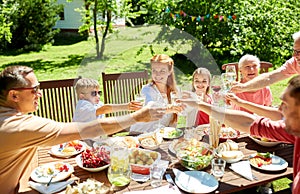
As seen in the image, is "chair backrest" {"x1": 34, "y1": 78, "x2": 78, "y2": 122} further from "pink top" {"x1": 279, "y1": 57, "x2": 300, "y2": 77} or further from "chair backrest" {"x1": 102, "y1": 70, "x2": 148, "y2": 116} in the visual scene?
"pink top" {"x1": 279, "y1": 57, "x2": 300, "y2": 77}

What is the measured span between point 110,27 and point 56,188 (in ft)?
29.4

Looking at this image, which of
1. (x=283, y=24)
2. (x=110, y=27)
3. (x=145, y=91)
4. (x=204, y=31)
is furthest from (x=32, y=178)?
(x=110, y=27)

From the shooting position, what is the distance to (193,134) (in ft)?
9.73

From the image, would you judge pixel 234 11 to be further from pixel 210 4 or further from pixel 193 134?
pixel 193 134

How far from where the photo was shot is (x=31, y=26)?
14617 millimetres

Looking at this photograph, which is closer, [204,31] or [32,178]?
[32,178]

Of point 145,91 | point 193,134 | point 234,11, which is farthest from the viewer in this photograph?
point 234,11

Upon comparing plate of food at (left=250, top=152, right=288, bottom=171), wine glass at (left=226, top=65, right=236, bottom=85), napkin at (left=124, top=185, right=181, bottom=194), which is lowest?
napkin at (left=124, top=185, right=181, bottom=194)

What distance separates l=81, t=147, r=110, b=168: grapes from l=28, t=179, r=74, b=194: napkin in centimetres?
21

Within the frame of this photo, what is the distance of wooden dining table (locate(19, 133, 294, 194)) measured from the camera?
2242 mm

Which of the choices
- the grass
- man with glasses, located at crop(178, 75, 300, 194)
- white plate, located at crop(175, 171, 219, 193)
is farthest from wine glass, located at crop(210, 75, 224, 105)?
the grass

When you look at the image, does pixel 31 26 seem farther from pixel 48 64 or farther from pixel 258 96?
pixel 258 96

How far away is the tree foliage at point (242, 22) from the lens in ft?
26.8

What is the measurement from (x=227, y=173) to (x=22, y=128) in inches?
56.6
